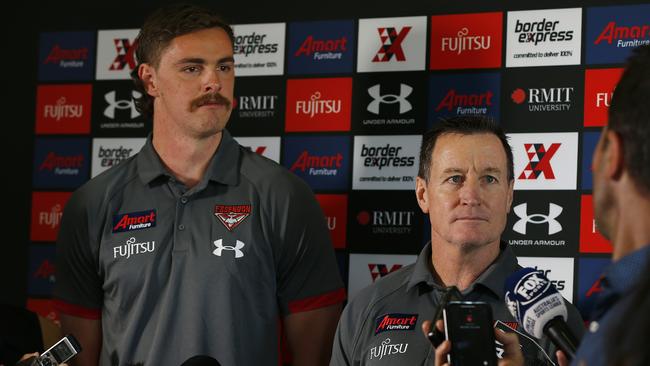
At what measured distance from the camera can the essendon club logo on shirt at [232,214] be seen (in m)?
3.38

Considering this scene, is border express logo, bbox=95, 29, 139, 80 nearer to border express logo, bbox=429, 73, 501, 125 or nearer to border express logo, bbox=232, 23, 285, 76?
border express logo, bbox=232, 23, 285, 76

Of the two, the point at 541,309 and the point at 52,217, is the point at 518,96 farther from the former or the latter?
the point at 52,217

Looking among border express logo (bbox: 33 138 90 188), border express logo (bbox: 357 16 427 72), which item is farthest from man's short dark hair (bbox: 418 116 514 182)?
border express logo (bbox: 33 138 90 188)

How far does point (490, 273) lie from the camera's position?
297cm

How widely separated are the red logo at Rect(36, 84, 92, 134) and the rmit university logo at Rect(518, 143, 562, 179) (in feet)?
6.11

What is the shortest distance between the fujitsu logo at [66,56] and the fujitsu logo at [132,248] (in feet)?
3.70

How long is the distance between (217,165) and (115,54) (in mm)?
1007

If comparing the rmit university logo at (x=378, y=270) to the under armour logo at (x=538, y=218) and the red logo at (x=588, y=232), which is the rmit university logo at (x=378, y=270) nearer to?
the under armour logo at (x=538, y=218)

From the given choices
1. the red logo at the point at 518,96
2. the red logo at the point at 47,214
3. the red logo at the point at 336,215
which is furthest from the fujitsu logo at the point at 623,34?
the red logo at the point at 47,214

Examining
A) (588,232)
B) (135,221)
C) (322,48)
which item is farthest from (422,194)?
(135,221)

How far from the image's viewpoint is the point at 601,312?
1.58m

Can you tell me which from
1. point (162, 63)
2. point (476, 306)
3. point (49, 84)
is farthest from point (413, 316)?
point (49, 84)

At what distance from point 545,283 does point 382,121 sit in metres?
1.70

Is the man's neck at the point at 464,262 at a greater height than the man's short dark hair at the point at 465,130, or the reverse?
the man's short dark hair at the point at 465,130
